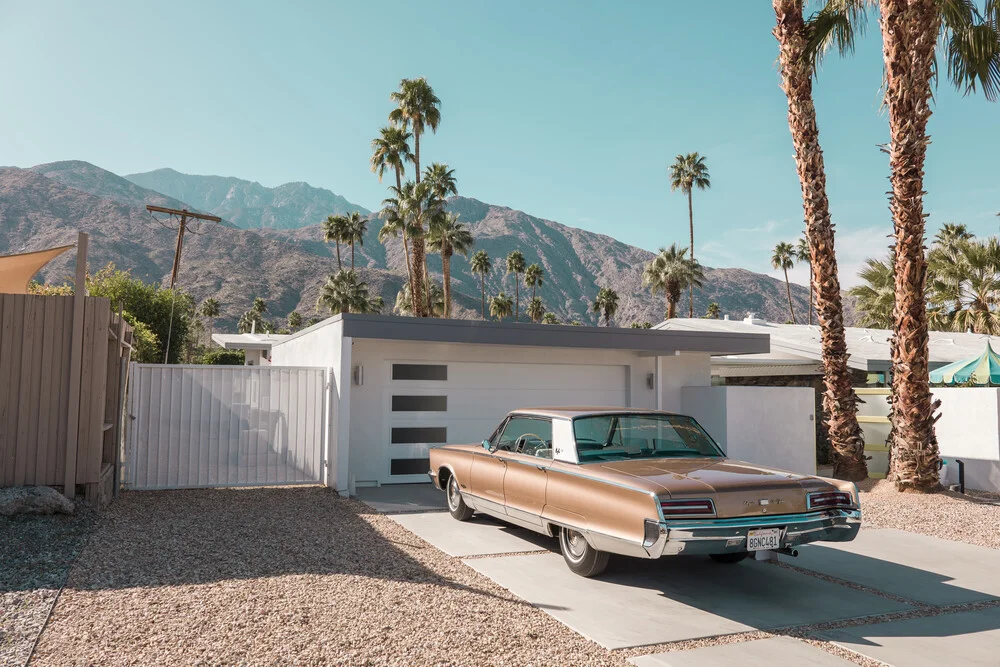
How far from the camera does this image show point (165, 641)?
459cm

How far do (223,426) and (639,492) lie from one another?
297 inches

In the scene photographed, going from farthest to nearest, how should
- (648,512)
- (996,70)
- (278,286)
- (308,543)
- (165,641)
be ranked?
(278,286) → (996,70) → (308,543) → (648,512) → (165,641)

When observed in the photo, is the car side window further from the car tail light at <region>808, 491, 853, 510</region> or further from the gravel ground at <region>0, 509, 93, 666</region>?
the gravel ground at <region>0, 509, 93, 666</region>

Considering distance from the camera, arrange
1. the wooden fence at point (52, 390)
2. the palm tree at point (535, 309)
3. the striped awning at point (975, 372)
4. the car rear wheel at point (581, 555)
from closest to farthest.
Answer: the car rear wheel at point (581, 555), the wooden fence at point (52, 390), the striped awning at point (975, 372), the palm tree at point (535, 309)

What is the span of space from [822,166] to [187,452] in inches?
448

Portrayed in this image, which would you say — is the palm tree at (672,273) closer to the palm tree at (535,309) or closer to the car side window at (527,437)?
the palm tree at (535,309)

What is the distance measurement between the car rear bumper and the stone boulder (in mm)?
6175

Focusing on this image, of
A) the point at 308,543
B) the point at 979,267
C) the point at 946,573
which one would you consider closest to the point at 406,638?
the point at 308,543

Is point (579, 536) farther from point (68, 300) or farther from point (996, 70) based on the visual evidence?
point (996, 70)

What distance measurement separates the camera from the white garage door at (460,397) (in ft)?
41.1

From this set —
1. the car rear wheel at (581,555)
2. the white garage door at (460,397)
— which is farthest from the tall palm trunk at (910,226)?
the car rear wheel at (581,555)

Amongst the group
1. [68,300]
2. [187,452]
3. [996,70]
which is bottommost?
[187,452]

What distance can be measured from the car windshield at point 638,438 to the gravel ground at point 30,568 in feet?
13.8

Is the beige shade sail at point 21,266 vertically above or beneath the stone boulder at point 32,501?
above
